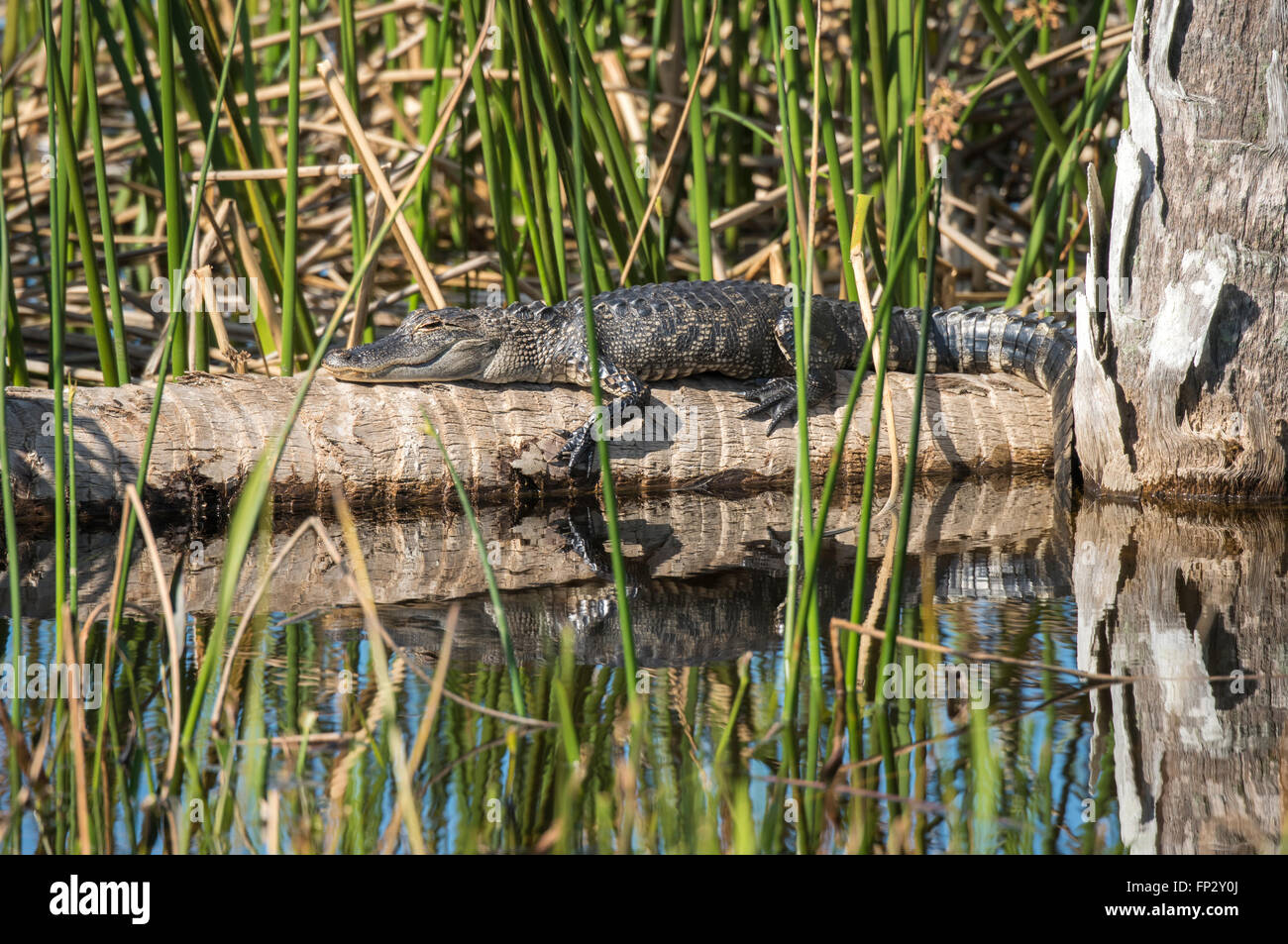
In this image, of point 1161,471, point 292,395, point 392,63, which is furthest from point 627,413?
point 392,63

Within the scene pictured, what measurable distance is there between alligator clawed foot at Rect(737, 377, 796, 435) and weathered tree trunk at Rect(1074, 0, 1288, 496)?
1100 mm

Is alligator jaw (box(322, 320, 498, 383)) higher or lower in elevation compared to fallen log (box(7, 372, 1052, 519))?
higher

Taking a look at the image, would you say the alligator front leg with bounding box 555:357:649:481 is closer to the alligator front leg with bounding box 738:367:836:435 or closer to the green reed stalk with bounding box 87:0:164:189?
the alligator front leg with bounding box 738:367:836:435

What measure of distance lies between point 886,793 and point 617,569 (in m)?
0.57

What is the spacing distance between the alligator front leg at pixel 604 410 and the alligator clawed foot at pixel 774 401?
1.41 ft

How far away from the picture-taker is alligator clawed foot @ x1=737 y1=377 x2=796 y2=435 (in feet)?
15.4

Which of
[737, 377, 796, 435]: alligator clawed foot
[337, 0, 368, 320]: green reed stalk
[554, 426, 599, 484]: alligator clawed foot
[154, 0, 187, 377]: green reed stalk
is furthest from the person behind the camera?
[737, 377, 796, 435]: alligator clawed foot

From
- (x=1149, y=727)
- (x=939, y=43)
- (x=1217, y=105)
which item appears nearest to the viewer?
(x=1149, y=727)

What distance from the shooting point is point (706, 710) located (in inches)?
91.7

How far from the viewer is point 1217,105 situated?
378cm

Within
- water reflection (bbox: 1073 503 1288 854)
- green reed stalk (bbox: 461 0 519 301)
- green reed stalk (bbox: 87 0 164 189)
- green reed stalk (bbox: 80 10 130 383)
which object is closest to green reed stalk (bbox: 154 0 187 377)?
green reed stalk (bbox: 87 0 164 189)

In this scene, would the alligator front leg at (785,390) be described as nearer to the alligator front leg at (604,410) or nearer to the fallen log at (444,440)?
the fallen log at (444,440)
